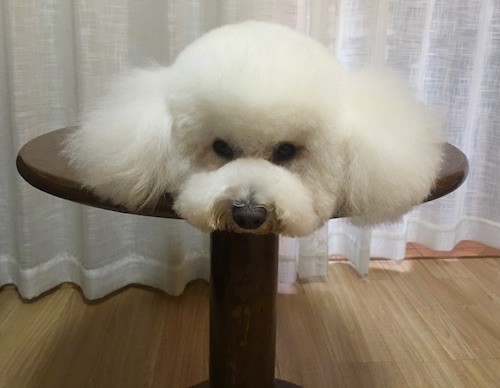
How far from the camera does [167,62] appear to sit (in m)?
1.40

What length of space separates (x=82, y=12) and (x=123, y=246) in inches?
24.1

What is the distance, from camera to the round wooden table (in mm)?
839

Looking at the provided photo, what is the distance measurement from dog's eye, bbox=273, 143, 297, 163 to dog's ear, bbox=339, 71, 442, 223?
2.6 inches

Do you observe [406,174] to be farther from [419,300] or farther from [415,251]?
[415,251]

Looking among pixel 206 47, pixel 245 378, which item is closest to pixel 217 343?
pixel 245 378

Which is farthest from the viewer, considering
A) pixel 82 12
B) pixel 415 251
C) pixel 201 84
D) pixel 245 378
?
pixel 415 251

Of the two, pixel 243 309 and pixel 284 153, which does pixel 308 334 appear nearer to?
pixel 243 309

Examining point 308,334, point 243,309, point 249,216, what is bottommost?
point 308,334

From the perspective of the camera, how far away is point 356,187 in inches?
28.3

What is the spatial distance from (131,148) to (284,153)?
0.62ft

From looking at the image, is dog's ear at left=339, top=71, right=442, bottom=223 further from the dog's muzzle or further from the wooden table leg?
the wooden table leg

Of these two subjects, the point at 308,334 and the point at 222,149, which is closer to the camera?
the point at 222,149

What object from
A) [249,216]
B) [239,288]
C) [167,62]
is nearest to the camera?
[249,216]

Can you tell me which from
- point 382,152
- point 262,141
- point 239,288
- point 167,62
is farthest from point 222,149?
point 167,62
